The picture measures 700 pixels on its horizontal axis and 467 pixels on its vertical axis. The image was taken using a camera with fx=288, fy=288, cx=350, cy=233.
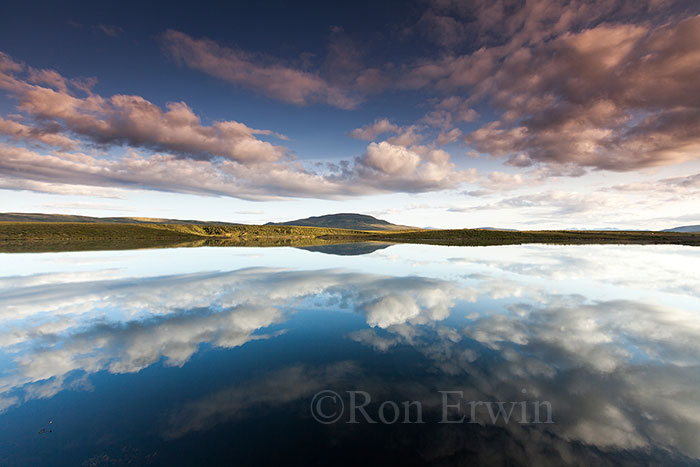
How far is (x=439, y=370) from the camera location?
8906mm

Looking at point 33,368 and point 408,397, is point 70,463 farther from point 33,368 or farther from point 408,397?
point 408,397

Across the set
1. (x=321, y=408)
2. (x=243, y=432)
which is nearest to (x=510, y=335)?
(x=321, y=408)

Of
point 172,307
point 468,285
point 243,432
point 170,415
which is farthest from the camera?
point 468,285

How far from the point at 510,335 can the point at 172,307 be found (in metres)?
16.6

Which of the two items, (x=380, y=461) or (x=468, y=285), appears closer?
(x=380, y=461)
